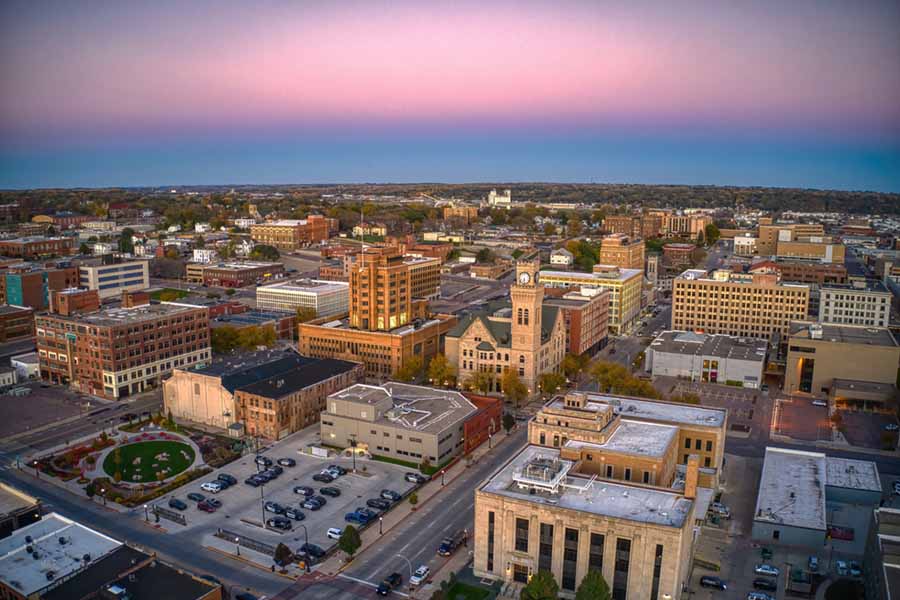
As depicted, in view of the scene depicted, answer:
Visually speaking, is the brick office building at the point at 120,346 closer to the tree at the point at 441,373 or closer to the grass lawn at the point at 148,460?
the grass lawn at the point at 148,460

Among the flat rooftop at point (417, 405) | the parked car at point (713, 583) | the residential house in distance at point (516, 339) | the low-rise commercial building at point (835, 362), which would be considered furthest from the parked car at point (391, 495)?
the low-rise commercial building at point (835, 362)

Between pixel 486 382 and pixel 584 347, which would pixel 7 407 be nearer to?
pixel 486 382

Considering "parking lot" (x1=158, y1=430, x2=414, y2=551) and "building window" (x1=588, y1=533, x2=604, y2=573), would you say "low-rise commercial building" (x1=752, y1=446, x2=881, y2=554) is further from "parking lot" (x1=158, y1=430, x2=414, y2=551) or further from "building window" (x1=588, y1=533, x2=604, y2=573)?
"parking lot" (x1=158, y1=430, x2=414, y2=551)

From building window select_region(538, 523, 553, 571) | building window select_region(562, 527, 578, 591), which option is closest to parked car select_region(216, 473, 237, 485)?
building window select_region(538, 523, 553, 571)

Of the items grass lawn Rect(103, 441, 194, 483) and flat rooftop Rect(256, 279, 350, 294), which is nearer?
grass lawn Rect(103, 441, 194, 483)

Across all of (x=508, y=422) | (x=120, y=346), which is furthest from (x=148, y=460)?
(x=508, y=422)
